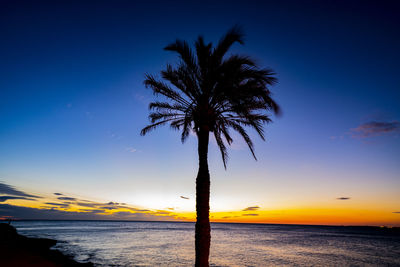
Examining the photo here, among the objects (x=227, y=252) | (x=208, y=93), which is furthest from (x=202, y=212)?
(x=227, y=252)

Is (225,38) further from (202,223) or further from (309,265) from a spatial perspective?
(309,265)

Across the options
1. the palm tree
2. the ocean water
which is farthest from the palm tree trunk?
the ocean water

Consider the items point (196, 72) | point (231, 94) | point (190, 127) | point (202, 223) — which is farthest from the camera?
point (190, 127)

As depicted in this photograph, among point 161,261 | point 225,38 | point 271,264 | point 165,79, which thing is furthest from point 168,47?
point 271,264

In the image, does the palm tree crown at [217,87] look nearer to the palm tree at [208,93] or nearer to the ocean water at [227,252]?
the palm tree at [208,93]

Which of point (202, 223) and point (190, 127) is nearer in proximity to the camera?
point (202, 223)

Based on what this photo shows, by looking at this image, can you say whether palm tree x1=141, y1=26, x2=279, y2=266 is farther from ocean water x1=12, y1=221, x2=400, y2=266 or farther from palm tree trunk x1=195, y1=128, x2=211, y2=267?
ocean water x1=12, y1=221, x2=400, y2=266

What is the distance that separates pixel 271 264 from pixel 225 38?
938 inches

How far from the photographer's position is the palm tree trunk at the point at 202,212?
27.1 ft

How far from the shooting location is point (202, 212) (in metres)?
8.55

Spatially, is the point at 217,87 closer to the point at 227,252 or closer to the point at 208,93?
the point at 208,93

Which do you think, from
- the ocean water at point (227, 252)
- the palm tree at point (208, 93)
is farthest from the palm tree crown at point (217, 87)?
the ocean water at point (227, 252)

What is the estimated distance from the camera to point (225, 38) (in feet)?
30.6

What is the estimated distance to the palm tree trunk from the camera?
27.1 feet
